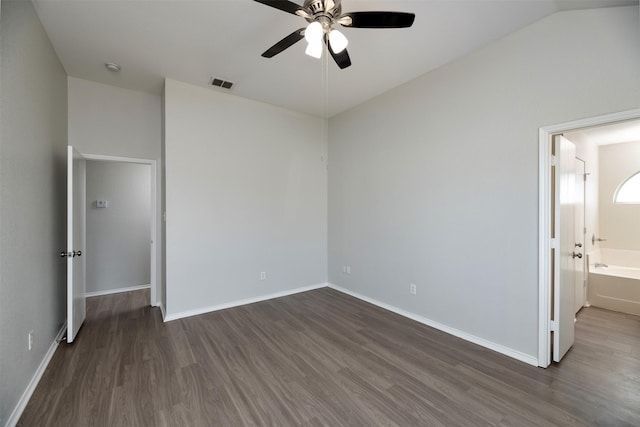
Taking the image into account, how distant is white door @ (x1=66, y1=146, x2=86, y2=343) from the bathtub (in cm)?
661

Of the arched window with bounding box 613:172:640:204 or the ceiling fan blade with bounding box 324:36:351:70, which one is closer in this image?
the ceiling fan blade with bounding box 324:36:351:70

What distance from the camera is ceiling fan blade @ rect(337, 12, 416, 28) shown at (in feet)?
5.54

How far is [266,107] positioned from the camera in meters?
4.19

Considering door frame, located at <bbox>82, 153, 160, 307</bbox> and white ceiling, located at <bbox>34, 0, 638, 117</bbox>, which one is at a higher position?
white ceiling, located at <bbox>34, 0, 638, 117</bbox>

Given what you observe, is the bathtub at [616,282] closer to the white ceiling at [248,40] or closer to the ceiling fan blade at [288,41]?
the white ceiling at [248,40]

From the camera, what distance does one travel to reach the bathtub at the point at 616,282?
3.56 metres

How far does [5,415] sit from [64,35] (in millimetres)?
3087

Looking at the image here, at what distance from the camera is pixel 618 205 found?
14.0 ft

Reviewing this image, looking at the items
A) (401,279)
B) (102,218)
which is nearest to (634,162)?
(401,279)

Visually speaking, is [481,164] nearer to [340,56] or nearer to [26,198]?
[340,56]

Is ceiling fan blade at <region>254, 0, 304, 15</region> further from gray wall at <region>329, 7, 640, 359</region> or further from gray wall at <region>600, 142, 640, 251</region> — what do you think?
gray wall at <region>600, 142, 640, 251</region>

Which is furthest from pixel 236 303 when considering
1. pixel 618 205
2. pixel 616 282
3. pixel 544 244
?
pixel 618 205

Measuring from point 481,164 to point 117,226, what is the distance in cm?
557

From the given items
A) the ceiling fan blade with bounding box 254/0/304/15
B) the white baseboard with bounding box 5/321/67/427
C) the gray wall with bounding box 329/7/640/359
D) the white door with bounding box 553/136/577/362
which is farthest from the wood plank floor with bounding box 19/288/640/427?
the ceiling fan blade with bounding box 254/0/304/15
